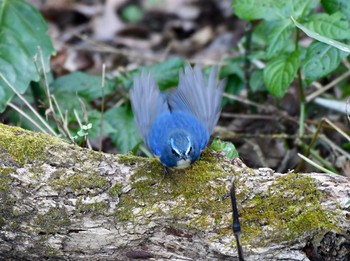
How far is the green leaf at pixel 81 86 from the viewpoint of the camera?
4129 mm

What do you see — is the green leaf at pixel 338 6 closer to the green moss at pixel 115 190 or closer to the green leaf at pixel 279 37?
the green leaf at pixel 279 37

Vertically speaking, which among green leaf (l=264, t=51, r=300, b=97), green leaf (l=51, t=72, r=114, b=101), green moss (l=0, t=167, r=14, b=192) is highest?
green moss (l=0, t=167, r=14, b=192)

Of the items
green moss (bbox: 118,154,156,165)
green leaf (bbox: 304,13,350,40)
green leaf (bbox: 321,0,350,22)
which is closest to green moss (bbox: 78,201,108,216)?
green moss (bbox: 118,154,156,165)

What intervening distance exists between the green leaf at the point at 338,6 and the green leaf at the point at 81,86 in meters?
1.40

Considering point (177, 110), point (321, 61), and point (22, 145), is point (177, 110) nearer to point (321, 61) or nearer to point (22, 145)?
point (22, 145)

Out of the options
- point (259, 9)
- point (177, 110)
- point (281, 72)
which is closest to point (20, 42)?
point (177, 110)

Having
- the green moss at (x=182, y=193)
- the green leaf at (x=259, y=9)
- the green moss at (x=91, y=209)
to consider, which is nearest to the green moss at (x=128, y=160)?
the green moss at (x=182, y=193)

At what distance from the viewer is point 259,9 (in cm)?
364

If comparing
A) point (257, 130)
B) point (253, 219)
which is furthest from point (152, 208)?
point (257, 130)

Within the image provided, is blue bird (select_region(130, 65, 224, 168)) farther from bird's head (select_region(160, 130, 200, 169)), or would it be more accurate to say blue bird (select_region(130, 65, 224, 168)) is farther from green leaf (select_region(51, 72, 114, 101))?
green leaf (select_region(51, 72, 114, 101))

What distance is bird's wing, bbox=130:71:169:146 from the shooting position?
2.99 metres

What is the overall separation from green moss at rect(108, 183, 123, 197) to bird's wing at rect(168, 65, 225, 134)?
57 cm

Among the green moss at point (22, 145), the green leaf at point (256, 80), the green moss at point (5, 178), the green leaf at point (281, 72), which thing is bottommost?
the green leaf at point (256, 80)

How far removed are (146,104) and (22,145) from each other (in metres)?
0.62
